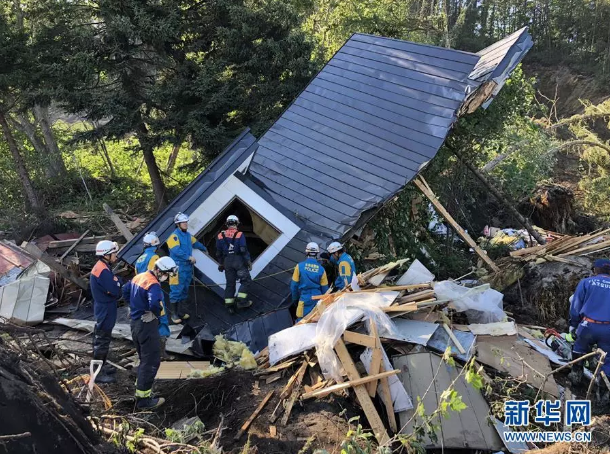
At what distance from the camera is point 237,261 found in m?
7.99

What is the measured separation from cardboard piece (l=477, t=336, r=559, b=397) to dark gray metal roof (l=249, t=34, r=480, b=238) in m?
2.95

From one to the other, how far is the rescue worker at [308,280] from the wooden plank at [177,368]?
1.65 meters

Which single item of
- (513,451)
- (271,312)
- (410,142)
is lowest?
(271,312)

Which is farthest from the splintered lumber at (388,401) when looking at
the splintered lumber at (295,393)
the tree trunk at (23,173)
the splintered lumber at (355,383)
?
the tree trunk at (23,173)

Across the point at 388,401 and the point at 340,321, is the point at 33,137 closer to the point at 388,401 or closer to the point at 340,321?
the point at 340,321

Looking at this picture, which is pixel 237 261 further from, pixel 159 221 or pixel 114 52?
pixel 114 52

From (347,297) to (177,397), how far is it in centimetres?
247

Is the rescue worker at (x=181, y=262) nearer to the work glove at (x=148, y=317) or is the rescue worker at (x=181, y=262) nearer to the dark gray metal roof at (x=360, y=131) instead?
the work glove at (x=148, y=317)

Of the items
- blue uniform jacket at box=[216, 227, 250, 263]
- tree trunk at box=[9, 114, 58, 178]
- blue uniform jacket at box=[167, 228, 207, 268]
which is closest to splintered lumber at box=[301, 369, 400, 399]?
blue uniform jacket at box=[216, 227, 250, 263]

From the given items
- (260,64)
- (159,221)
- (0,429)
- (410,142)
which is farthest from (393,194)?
(260,64)

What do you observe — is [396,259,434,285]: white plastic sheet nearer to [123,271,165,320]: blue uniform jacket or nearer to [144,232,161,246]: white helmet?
[123,271,165,320]: blue uniform jacket

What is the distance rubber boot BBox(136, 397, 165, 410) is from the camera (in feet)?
19.0

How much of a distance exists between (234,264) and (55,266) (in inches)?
151

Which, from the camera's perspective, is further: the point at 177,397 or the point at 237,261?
the point at 237,261
